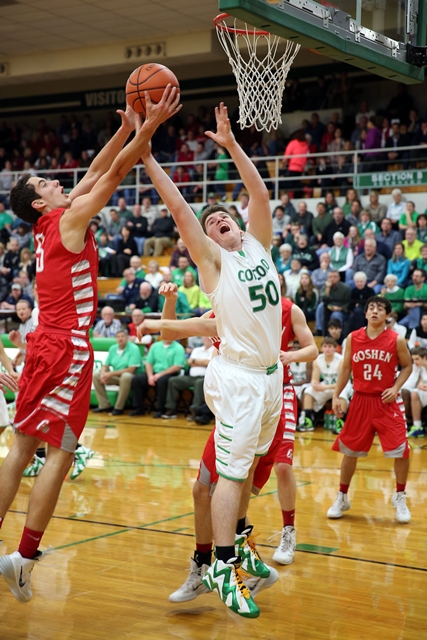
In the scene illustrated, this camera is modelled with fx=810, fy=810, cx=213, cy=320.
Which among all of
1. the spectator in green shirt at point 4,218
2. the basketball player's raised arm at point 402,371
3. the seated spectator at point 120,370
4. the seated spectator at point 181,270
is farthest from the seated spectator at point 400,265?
the spectator in green shirt at point 4,218

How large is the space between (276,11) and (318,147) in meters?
14.7

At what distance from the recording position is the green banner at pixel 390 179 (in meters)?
15.7

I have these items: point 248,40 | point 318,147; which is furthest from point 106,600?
point 318,147

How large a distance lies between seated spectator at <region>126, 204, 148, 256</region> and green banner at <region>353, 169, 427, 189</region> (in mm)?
4949

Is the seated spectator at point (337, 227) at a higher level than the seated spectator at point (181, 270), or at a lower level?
higher

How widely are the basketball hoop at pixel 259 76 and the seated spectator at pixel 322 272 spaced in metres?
7.87

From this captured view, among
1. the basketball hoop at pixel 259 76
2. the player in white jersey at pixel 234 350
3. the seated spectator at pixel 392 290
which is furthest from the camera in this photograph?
the seated spectator at pixel 392 290

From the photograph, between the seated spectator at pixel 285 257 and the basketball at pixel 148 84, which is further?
the seated spectator at pixel 285 257

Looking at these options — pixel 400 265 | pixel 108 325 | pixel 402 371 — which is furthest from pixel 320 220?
pixel 402 371

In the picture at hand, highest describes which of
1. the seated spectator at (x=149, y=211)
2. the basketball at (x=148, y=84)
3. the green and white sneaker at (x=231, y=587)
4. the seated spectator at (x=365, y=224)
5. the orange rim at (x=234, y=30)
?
the orange rim at (x=234, y=30)

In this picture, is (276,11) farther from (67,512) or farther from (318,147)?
(318,147)

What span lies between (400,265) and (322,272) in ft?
4.63

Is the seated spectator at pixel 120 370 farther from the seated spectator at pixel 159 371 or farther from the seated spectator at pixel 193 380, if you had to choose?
the seated spectator at pixel 193 380

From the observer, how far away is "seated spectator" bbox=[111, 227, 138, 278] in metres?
17.5
